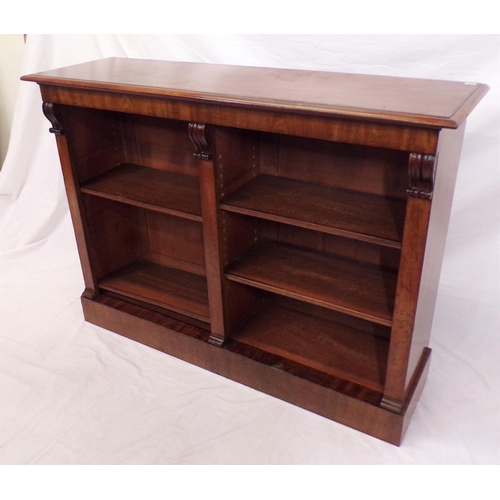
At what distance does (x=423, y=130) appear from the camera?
4.53 ft

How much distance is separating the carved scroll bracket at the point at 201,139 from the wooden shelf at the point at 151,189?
27 centimetres

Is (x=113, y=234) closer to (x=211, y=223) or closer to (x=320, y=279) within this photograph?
(x=211, y=223)

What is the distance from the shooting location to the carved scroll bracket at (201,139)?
5.73 feet

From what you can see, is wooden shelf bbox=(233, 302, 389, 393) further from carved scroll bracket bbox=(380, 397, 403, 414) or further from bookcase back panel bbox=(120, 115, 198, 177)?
bookcase back panel bbox=(120, 115, 198, 177)

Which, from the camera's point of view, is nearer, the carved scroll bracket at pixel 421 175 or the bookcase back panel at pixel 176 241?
the carved scroll bracket at pixel 421 175

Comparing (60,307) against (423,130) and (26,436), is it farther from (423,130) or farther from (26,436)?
(423,130)

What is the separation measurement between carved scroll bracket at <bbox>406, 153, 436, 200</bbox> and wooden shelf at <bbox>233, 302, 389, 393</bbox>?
79 cm

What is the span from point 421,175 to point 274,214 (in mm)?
528

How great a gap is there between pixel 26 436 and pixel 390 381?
4.26ft

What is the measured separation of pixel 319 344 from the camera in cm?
212

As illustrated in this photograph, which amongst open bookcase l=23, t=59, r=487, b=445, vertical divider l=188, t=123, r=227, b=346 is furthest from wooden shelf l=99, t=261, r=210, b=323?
vertical divider l=188, t=123, r=227, b=346

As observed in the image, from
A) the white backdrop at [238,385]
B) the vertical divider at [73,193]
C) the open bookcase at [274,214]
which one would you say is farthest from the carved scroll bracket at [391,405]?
the vertical divider at [73,193]

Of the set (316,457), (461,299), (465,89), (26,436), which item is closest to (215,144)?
(465,89)

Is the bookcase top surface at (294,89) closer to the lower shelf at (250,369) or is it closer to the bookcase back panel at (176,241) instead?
the bookcase back panel at (176,241)
